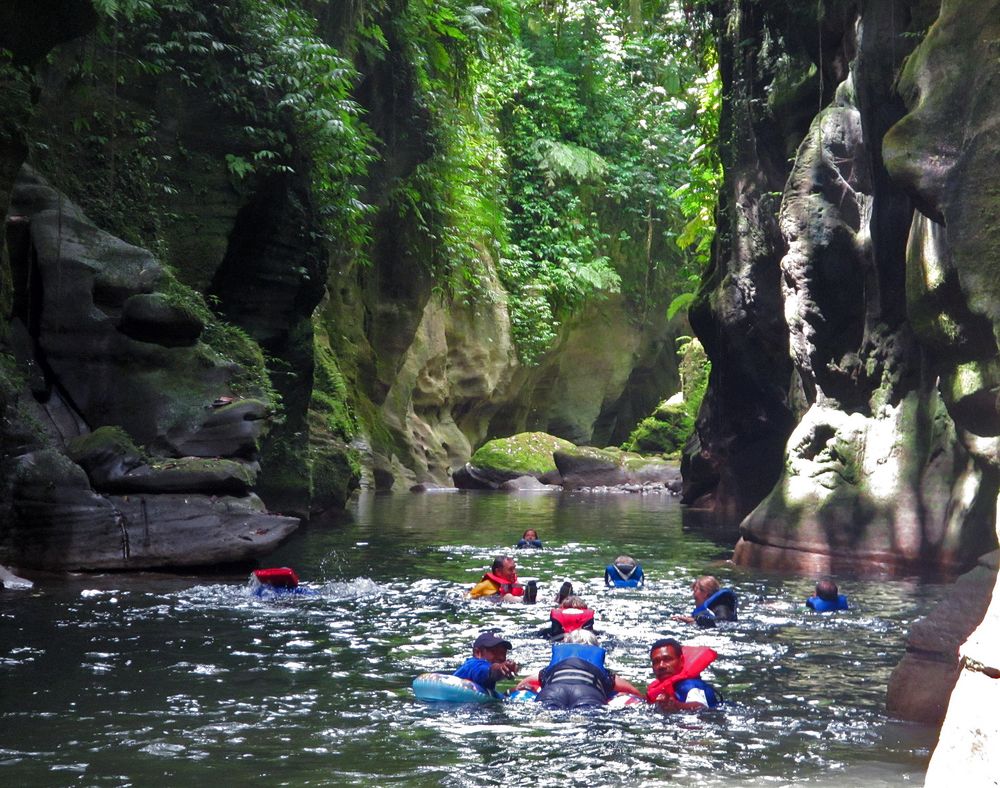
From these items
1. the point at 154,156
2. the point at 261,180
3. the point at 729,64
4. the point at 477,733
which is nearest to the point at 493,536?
the point at 261,180

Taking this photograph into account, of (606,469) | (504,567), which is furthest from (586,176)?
(504,567)

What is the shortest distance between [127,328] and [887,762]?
11394 mm

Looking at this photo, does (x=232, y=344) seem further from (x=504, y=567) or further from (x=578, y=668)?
(x=578, y=668)

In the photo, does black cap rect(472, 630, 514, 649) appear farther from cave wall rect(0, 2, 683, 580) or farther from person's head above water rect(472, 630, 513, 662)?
cave wall rect(0, 2, 683, 580)

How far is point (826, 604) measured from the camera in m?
12.2

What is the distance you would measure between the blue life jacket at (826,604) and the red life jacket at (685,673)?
4263 millimetres

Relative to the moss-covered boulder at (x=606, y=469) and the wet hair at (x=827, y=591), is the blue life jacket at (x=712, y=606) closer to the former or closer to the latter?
the wet hair at (x=827, y=591)

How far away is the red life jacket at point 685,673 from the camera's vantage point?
26.7 ft

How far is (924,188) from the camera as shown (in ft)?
38.2

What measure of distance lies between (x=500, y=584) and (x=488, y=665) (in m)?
4.85

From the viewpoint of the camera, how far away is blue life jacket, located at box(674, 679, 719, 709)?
8.07 metres

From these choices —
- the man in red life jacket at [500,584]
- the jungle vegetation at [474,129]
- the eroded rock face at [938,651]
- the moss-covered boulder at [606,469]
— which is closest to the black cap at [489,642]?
the eroded rock face at [938,651]

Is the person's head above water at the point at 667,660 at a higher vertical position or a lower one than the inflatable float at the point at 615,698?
higher

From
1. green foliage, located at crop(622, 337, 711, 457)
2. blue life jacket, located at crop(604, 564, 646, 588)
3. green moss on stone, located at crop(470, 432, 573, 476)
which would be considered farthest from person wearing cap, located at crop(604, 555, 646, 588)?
green foliage, located at crop(622, 337, 711, 457)
